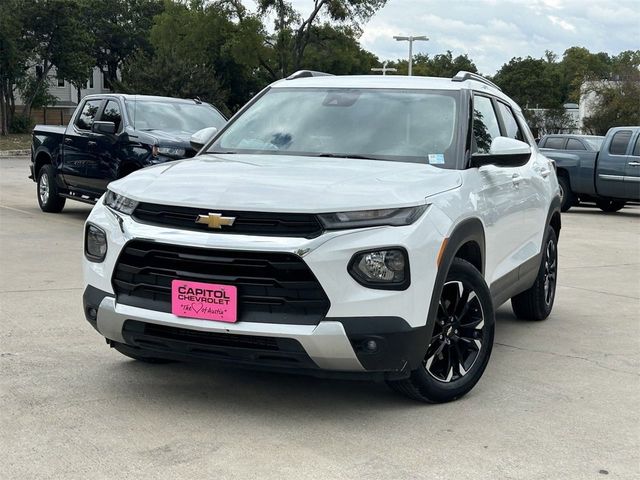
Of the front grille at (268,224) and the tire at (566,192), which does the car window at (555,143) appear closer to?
the tire at (566,192)

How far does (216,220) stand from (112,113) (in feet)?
29.1

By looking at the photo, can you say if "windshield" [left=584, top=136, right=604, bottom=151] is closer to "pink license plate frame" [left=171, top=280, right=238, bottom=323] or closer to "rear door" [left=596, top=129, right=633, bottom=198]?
"rear door" [left=596, top=129, right=633, bottom=198]

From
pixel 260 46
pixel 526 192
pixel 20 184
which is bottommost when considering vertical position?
pixel 20 184

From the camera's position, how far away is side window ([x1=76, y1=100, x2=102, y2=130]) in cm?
1302

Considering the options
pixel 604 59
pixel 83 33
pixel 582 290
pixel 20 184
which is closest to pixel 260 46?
pixel 83 33

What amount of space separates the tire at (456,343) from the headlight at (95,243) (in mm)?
1613

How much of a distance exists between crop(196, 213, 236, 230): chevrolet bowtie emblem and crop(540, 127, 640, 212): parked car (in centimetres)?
1513

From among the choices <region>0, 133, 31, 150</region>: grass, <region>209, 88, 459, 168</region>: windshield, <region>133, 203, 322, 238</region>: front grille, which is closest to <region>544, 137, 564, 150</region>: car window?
<region>209, 88, 459, 168</region>: windshield

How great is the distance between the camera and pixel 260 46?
54750 mm

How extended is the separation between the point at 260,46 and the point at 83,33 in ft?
40.8

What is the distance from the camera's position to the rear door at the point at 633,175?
58.0 ft

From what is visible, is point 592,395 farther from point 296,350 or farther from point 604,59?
point 604,59

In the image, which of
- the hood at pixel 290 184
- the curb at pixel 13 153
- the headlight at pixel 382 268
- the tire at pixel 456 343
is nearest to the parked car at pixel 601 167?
the tire at pixel 456 343

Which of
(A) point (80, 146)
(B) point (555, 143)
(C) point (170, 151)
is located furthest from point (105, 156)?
(B) point (555, 143)
